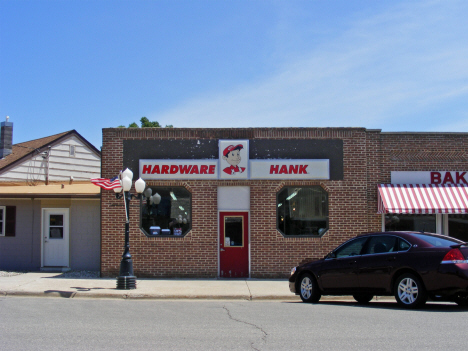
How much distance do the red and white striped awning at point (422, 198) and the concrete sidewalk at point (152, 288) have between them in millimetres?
4002

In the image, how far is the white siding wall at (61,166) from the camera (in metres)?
23.9

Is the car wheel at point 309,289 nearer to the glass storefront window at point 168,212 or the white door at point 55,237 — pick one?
the glass storefront window at point 168,212

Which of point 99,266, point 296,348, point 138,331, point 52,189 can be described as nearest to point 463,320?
point 296,348

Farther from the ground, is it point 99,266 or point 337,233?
point 337,233

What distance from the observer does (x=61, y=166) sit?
84.9ft

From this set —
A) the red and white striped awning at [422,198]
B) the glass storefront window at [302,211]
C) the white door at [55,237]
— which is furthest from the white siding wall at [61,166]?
the red and white striped awning at [422,198]

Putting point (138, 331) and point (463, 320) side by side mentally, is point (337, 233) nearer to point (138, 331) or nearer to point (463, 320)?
point (463, 320)

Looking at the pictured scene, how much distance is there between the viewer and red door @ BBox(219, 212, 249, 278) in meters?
16.3

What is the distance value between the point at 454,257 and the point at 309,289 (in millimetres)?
3323

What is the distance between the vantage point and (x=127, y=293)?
13.0 m

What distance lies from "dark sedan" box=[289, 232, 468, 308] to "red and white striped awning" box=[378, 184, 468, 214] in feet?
17.5

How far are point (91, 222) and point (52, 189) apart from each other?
2128 millimetres

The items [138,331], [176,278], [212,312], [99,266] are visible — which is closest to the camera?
[138,331]

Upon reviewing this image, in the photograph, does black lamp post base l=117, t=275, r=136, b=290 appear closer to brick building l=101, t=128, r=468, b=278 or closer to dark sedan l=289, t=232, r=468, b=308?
brick building l=101, t=128, r=468, b=278
